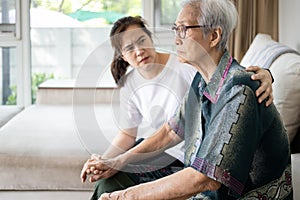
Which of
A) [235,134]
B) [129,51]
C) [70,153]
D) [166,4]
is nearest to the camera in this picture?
[235,134]

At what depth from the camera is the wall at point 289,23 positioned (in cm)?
344

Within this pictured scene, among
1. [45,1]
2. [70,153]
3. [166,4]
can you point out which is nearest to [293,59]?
[70,153]

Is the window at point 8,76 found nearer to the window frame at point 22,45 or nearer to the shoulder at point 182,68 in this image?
the window frame at point 22,45

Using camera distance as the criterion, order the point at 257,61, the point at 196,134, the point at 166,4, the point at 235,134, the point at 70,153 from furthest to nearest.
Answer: the point at 166,4 → the point at 257,61 → the point at 70,153 → the point at 196,134 → the point at 235,134

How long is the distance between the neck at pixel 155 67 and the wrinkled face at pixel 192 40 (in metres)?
0.48

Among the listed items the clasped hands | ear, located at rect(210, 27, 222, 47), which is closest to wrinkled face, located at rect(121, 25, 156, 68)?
the clasped hands

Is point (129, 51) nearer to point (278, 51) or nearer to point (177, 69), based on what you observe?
point (177, 69)

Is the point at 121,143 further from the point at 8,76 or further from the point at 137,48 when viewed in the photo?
the point at 8,76

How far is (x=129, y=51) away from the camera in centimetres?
213

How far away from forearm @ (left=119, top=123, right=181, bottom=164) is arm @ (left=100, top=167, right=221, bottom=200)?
45cm

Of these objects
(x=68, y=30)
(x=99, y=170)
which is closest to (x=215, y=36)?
(x=99, y=170)

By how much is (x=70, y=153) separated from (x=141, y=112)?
382 millimetres

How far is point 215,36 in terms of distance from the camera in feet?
5.43

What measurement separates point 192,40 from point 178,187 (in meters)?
0.45
